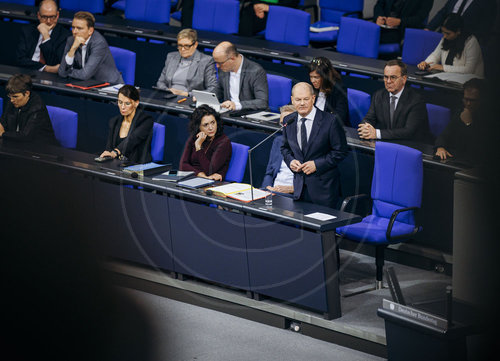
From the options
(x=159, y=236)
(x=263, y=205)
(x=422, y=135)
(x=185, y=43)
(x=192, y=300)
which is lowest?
(x=192, y=300)

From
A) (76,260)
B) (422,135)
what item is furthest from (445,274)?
(76,260)

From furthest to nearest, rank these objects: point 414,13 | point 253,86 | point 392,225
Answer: point 414,13
point 253,86
point 392,225

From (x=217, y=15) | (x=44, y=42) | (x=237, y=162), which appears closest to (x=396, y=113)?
(x=237, y=162)

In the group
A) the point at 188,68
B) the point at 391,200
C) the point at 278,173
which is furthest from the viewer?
the point at 188,68

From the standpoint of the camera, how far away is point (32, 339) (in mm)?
514

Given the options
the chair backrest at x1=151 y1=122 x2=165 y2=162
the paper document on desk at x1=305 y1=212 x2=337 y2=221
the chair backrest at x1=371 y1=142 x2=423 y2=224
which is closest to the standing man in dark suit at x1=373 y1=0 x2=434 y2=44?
the chair backrest at x1=371 y1=142 x2=423 y2=224

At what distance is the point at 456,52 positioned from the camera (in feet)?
19.7

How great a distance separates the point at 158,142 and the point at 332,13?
341cm

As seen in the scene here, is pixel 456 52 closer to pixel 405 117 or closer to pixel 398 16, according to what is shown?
pixel 405 117

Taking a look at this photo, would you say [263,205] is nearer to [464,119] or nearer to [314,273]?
[314,273]

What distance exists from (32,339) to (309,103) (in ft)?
14.0

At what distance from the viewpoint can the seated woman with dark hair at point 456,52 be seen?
5.86m

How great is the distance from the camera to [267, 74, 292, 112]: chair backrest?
591 cm

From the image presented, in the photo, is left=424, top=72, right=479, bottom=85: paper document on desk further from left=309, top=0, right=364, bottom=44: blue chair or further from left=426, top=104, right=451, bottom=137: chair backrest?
left=309, top=0, right=364, bottom=44: blue chair
